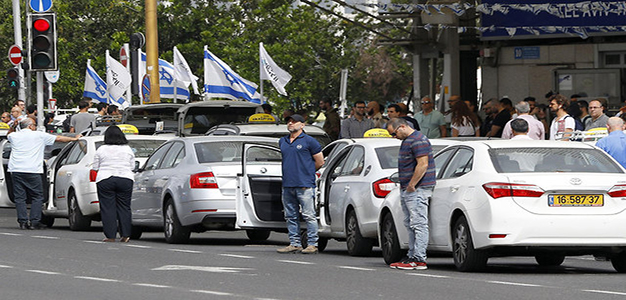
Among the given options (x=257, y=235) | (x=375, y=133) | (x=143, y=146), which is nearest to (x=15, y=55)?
(x=143, y=146)

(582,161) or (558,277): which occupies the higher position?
(582,161)

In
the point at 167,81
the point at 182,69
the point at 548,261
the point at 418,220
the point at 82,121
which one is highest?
the point at 182,69

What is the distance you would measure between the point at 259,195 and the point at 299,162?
113 cm

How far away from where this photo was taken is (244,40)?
65.0 meters

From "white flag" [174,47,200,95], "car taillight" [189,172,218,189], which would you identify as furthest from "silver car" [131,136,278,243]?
"white flag" [174,47,200,95]

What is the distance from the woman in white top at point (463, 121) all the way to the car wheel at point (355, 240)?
7.94 m

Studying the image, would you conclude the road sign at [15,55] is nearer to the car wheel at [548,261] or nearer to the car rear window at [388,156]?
the car rear window at [388,156]

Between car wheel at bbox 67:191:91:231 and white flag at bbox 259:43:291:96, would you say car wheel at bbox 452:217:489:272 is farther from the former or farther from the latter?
white flag at bbox 259:43:291:96

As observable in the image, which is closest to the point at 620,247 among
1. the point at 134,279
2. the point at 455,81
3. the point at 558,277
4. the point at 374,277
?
the point at 558,277

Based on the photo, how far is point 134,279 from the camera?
12992mm

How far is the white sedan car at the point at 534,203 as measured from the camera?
519 inches

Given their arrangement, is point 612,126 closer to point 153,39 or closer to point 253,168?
point 253,168

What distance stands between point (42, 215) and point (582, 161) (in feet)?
39.2

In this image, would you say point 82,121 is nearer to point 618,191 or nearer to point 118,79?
point 118,79
